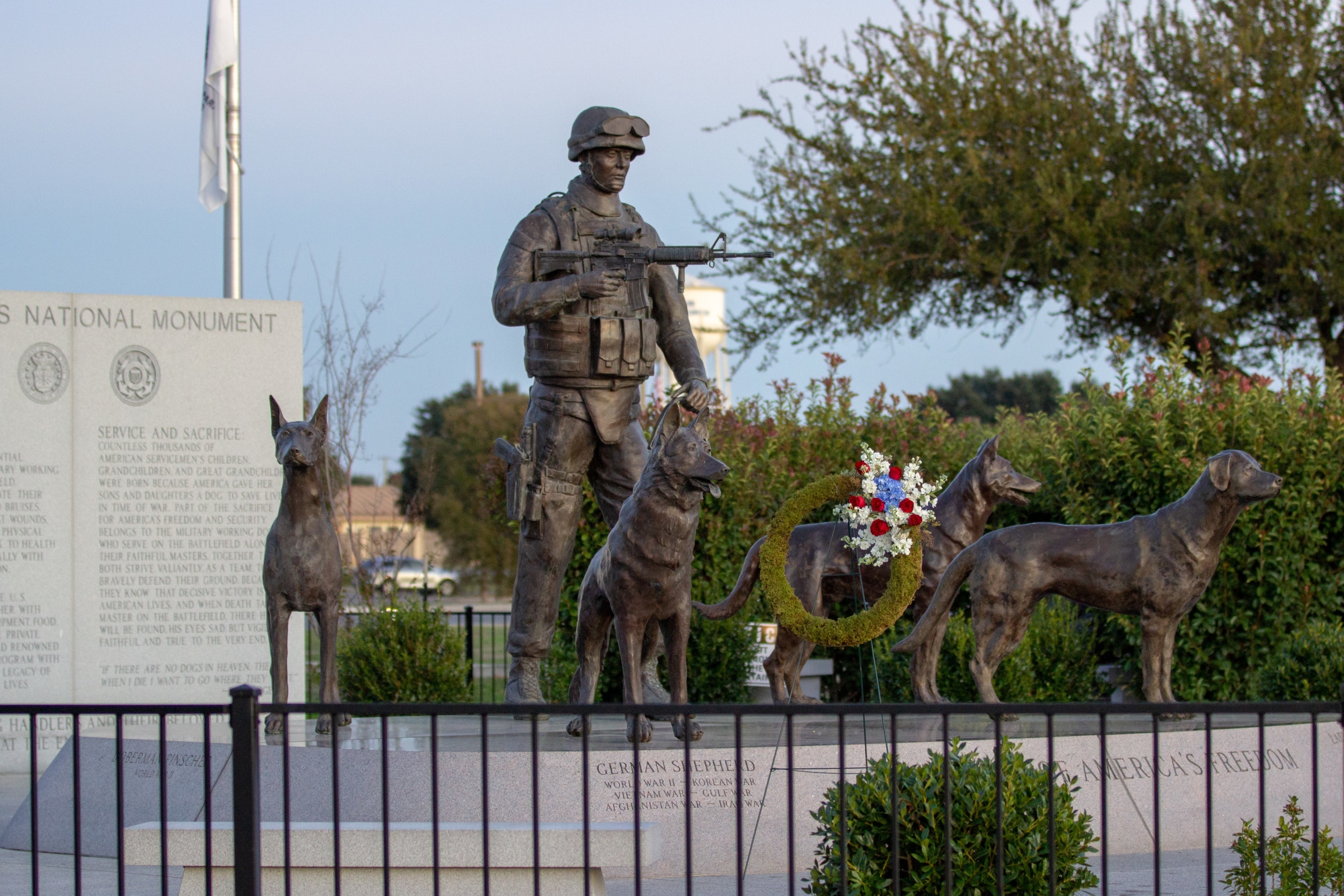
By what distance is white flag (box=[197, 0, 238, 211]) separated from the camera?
51.7ft

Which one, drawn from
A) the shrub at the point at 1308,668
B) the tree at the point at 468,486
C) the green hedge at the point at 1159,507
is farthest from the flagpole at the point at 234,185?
the tree at the point at 468,486

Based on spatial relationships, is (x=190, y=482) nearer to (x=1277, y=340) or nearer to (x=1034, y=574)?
(x=1034, y=574)

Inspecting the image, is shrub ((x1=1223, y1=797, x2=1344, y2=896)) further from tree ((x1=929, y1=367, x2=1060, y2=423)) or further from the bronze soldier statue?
tree ((x1=929, y1=367, x2=1060, y2=423))

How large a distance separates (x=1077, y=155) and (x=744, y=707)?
55.6 ft

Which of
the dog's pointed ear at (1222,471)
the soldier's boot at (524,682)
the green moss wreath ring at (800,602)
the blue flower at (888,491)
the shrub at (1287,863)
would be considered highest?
the dog's pointed ear at (1222,471)

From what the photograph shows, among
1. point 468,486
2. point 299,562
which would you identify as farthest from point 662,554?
point 468,486

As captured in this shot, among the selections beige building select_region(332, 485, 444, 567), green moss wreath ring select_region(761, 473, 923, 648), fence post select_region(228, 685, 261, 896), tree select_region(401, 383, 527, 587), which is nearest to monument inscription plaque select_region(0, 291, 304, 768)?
beige building select_region(332, 485, 444, 567)

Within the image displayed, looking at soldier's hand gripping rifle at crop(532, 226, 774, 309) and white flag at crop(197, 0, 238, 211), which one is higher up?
white flag at crop(197, 0, 238, 211)

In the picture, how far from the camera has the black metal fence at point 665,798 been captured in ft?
14.5

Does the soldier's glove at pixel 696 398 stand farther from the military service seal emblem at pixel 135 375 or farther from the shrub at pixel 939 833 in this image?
the military service seal emblem at pixel 135 375

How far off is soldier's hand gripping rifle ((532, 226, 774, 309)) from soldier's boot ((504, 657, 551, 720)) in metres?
2.02

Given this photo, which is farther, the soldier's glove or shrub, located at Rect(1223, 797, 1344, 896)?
the soldier's glove

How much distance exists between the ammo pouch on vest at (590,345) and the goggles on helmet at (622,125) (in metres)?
0.98

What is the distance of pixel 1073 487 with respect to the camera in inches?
444
